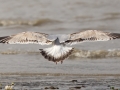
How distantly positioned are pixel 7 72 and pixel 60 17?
7781 millimetres

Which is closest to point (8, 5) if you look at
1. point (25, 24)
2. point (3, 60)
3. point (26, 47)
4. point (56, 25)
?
point (25, 24)

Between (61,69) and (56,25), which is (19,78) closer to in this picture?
(61,69)

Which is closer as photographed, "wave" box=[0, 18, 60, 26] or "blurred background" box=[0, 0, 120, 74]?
"blurred background" box=[0, 0, 120, 74]

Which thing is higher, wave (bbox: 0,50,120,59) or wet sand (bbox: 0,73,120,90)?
wave (bbox: 0,50,120,59)

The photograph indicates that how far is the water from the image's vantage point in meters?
8.37

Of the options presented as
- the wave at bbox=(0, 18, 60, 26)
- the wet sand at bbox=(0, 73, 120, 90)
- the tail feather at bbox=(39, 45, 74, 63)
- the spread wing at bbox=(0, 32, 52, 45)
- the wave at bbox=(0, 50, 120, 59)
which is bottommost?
the wet sand at bbox=(0, 73, 120, 90)

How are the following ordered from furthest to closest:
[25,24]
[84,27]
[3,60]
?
1. [25,24]
2. [84,27]
3. [3,60]

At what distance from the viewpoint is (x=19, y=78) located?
25.1 ft

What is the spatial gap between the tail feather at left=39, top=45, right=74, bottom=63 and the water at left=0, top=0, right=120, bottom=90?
1040mm

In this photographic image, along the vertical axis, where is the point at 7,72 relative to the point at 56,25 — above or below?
below

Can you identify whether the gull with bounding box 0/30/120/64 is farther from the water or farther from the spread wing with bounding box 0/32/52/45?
the water

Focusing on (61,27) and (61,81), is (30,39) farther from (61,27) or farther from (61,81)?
(61,27)

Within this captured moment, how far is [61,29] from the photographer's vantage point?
13.5 m

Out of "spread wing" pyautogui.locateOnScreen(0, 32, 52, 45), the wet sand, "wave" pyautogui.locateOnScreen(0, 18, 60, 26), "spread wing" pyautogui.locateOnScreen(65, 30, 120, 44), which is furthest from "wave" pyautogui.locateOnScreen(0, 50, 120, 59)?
"wave" pyautogui.locateOnScreen(0, 18, 60, 26)
